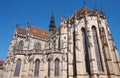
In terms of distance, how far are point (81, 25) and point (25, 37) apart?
16.4 metres

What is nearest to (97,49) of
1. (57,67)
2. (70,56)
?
(70,56)

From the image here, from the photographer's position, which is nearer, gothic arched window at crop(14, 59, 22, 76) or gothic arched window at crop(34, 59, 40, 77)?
gothic arched window at crop(34, 59, 40, 77)

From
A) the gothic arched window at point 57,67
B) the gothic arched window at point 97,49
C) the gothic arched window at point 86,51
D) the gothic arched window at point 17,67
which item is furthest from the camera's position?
the gothic arched window at point 17,67

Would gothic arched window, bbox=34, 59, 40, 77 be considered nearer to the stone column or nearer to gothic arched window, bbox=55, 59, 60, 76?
gothic arched window, bbox=55, 59, 60, 76

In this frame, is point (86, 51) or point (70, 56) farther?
point (70, 56)

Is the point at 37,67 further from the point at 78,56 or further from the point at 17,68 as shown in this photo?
the point at 78,56

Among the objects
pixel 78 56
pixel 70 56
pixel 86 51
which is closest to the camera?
pixel 78 56

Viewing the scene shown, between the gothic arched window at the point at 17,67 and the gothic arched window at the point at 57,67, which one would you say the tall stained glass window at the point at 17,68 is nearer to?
the gothic arched window at the point at 17,67

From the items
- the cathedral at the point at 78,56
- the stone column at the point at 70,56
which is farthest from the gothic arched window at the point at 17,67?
the stone column at the point at 70,56

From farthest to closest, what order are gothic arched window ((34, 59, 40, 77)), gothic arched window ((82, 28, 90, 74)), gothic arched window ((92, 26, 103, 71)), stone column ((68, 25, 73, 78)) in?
1. gothic arched window ((34, 59, 40, 77))
2. stone column ((68, 25, 73, 78))
3. gothic arched window ((82, 28, 90, 74))
4. gothic arched window ((92, 26, 103, 71))

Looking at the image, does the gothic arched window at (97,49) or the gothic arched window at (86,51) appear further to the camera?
the gothic arched window at (86,51)

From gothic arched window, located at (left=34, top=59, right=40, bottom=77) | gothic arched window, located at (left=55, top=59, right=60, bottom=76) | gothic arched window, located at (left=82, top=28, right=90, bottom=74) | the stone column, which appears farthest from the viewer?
gothic arched window, located at (left=34, top=59, right=40, bottom=77)

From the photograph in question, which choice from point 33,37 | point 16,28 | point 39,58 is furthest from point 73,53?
point 16,28

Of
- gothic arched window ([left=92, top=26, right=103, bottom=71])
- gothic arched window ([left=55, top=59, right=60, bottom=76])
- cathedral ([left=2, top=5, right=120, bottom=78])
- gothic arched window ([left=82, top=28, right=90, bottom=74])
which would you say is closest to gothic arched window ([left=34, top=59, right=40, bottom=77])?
cathedral ([left=2, top=5, right=120, bottom=78])
